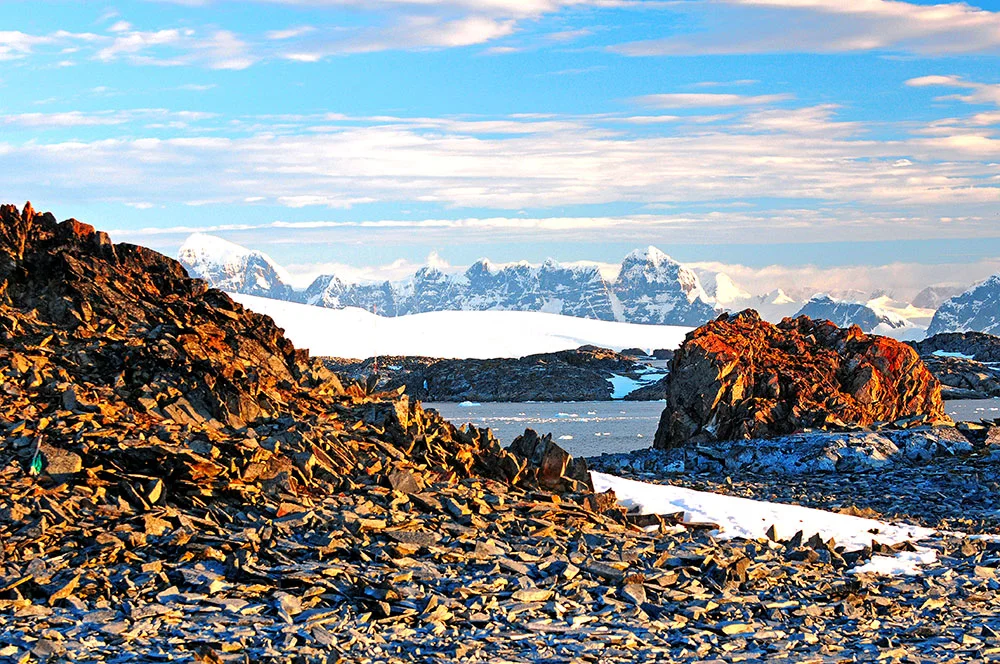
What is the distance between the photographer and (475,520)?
13.9m

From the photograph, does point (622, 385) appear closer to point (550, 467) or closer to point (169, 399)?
point (550, 467)

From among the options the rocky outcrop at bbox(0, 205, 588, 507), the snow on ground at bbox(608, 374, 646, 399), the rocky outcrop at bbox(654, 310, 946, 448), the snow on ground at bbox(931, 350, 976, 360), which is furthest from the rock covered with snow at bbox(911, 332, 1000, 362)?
the rocky outcrop at bbox(0, 205, 588, 507)

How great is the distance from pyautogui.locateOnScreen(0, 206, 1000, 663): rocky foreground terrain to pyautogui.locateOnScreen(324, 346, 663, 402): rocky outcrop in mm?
103084

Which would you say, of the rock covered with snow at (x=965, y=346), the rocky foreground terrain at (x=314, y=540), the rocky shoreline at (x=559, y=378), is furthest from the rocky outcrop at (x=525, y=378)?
the rocky foreground terrain at (x=314, y=540)

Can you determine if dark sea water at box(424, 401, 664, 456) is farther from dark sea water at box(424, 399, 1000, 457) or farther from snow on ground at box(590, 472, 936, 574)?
snow on ground at box(590, 472, 936, 574)

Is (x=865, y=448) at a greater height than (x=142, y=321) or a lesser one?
lesser

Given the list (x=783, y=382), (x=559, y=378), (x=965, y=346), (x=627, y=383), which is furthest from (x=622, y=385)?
(x=783, y=382)

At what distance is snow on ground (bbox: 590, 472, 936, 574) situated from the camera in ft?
52.8

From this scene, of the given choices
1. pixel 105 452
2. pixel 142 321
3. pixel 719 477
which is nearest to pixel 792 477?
pixel 719 477

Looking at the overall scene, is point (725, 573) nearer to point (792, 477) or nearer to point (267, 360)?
point (267, 360)

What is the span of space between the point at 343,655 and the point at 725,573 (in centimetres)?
520

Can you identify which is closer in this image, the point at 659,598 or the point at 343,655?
the point at 343,655

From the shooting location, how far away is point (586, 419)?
85.9 meters

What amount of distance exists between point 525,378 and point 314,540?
120856 mm
